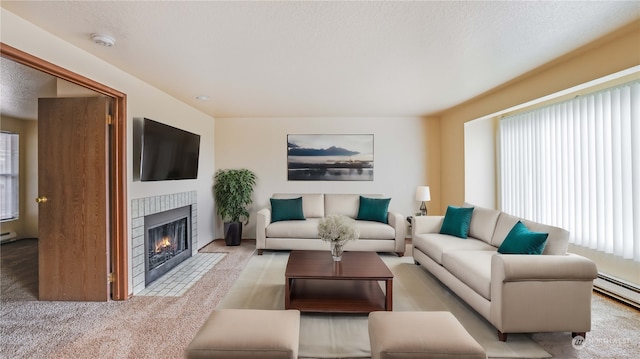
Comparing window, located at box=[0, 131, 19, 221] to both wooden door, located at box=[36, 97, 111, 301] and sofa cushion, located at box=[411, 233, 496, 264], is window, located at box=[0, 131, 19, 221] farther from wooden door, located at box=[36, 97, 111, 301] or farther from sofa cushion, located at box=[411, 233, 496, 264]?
sofa cushion, located at box=[411, 233, 496, 264]

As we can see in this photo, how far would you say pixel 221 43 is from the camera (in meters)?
2.32

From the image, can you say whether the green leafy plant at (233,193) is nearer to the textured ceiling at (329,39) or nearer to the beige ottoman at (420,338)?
the textured ceiling at (329,39)

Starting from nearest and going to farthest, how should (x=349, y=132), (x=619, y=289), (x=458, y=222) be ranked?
(x=619, y=289), (x=458, y=222), (x=349, y=132)

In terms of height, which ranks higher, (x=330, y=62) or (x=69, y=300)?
(x=330, y=62)

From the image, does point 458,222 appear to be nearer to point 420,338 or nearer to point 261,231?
point 420,338

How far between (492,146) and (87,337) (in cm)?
556

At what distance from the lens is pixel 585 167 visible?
3338 millimetres

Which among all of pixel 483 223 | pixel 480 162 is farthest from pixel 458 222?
pixel 480 162

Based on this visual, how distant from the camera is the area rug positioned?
6.73ft

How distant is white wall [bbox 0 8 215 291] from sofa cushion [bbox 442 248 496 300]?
3296 millimetres

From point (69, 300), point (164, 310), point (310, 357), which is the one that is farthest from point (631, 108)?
point (69, 300)

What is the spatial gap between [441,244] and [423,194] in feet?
5.81

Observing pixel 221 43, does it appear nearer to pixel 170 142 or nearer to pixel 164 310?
pixel 170 142

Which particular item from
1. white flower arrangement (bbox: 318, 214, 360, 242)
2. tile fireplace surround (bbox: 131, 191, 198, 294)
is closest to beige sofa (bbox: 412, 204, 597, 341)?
white flower arrangement (bbox: 318, 214, 360, 242)
